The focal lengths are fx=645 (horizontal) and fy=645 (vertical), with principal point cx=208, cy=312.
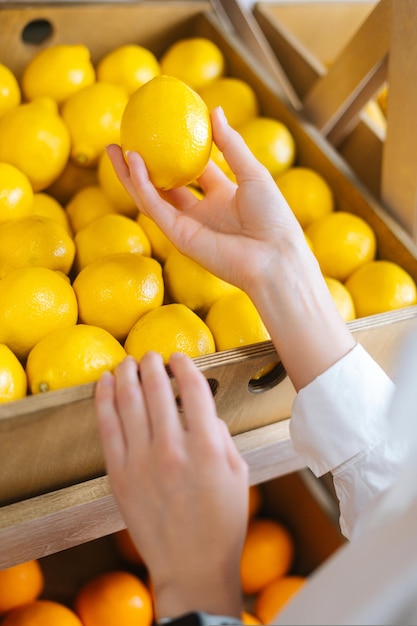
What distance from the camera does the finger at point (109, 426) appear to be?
1.64 feet

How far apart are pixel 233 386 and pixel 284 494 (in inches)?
20.3

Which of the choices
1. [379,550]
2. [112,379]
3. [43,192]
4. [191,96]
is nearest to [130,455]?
[112,379]

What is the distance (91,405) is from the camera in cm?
58

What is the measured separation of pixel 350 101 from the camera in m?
1.02

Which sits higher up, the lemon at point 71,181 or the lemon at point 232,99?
the lemon at point 232,99

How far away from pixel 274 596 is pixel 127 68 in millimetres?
832

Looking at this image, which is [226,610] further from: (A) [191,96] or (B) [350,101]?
(B) [350,101]

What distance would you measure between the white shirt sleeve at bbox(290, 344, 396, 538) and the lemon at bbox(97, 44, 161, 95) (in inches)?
23.0

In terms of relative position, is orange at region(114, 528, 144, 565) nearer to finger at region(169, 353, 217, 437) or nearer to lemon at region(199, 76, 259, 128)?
finger at region(169, 353, 217, 437)

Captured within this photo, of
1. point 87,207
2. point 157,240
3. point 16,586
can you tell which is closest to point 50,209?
point 87,207

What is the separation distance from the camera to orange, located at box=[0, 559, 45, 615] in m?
0.85

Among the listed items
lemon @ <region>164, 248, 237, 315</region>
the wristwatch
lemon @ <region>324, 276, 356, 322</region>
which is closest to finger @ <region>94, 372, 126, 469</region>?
the wristwatch

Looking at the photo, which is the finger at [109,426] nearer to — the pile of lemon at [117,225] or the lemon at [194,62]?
the pile of lemon at [117,225]

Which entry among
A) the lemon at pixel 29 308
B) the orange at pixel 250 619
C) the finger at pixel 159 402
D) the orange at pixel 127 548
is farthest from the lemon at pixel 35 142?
the orange at pixel 250 619
